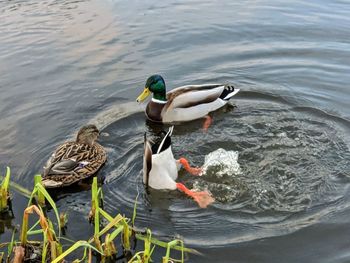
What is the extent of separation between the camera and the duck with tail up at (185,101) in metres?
7.59

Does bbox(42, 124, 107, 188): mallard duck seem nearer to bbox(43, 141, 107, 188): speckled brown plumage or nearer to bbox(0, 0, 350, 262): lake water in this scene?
bbox(43, 141, 107, 188): speckled brown plumage

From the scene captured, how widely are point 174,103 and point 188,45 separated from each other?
2386mm

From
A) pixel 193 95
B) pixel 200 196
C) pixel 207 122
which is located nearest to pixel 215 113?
pixel 207 122

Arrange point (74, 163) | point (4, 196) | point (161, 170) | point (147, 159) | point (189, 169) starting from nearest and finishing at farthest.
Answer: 1. point (4, 196)
2. point (147, 159)
3. point (161, 170)
4. point (74, 163)
5. point (189, 169)

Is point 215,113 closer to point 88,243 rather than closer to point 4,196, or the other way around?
point 4,196

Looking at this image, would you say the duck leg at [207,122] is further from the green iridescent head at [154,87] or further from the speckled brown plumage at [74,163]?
the speckled brown plumage at [74,163]

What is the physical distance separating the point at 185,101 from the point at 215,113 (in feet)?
1.67

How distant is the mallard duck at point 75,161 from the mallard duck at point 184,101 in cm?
146

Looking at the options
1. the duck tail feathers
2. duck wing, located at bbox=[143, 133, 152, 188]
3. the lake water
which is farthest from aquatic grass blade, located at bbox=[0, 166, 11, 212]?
the duck tail feathers

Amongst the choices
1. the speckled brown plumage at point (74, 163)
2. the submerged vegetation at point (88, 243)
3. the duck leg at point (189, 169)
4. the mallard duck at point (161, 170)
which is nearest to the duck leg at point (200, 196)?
the mallard duck at point (161, 170)

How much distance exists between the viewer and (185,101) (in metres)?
7.57

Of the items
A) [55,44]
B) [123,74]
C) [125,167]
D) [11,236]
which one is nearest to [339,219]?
[125,167]

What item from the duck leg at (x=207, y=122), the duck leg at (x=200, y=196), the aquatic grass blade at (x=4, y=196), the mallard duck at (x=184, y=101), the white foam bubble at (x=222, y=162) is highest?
the aquatic grass blade at (x=4, y=196)

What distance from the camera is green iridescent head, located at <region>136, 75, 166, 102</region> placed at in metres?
7.71
